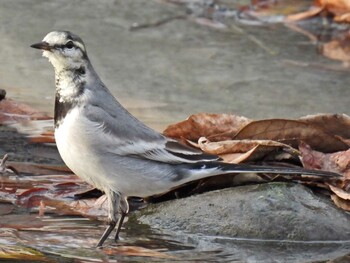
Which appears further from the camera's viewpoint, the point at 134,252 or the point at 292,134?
the point at 292,134

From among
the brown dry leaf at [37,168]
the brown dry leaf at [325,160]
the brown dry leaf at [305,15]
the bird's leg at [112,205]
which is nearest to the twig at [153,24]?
the brown dry leaf at [305,15]

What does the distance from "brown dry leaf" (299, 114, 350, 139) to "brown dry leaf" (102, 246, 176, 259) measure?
4.59 feet

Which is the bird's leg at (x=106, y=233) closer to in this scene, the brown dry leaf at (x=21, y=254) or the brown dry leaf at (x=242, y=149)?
the brown dry leaf at (x=21, y=254)

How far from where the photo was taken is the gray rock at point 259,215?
552 cm

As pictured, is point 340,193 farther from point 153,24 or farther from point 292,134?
point 153,24

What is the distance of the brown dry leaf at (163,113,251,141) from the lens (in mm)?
6375

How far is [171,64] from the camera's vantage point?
29.6 feet

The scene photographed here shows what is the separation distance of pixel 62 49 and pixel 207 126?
120 centimetres

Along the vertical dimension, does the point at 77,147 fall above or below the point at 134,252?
above

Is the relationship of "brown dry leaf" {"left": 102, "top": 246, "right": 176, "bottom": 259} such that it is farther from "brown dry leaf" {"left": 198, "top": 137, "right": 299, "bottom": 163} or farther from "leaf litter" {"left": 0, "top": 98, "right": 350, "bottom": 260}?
"brown dry leaf" {"left": 198, "top": 137, "right": 299, "bottom": 163}

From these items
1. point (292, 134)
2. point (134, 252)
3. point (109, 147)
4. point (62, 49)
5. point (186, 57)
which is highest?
point (62, 49)

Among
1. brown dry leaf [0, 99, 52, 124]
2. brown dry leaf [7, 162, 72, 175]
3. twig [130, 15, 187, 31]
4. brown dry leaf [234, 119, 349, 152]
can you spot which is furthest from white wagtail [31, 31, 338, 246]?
twig [130, 15, 187, 31]

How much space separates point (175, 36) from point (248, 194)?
171 inches

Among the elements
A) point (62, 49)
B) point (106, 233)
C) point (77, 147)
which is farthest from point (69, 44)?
point (106, 233)
